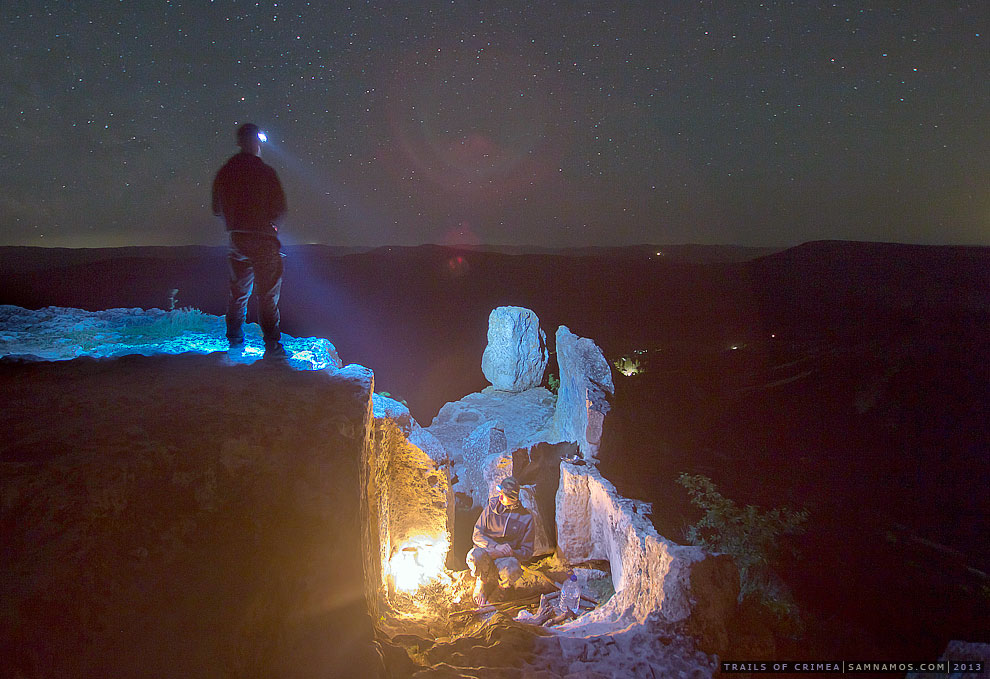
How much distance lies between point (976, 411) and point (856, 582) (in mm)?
13281

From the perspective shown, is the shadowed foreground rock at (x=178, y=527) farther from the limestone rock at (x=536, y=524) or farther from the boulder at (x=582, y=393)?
the boulder at (x=582, y=393)

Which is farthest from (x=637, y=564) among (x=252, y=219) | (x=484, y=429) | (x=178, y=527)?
(x=484, y=429)

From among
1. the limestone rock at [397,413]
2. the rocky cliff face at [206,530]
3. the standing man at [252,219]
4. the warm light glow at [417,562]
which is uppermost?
the standing man at [252,219]

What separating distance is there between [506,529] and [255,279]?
6987mm

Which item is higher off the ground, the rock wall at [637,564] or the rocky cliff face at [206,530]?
the rocky cliff face at [206,530]

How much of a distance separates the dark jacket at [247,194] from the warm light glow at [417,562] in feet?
20.4

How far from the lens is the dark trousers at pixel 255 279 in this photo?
4340mm

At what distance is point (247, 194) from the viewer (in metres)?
4.13

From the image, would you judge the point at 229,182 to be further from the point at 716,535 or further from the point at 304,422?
the point at 716,535

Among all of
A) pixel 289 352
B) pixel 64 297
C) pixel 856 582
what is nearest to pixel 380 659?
pixel 289 352

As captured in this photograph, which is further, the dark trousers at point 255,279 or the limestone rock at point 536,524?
the limestone rock at point 536,524

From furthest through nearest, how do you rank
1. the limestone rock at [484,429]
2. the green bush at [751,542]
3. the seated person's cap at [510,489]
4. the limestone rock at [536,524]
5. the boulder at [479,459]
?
the limestone rock at [484,429] < the boulder at [479,459] < the limestone rock at [536,524] < the seated person's cap at [510,489] < the green bush at [751,542]

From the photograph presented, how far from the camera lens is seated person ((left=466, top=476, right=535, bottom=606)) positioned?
27.8 feet

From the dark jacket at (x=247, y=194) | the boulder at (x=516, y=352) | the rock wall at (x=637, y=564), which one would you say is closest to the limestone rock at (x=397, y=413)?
the rock wall at (x=637, y=564)
